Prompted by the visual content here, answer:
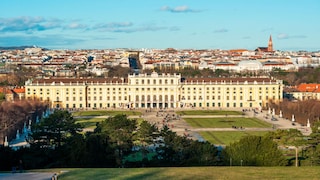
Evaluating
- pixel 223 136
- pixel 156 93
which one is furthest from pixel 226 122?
pixel 156 93

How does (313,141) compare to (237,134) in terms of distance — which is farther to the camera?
(237,134)

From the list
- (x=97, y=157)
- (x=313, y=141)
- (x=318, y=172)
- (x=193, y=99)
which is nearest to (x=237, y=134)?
(x=313, y=141)

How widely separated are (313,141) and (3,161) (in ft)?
45.6

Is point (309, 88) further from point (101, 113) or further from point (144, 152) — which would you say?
point (144, 152)

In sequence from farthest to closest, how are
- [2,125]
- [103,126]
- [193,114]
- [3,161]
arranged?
[193,114] < [2,125] < [103,126] < [3,161]

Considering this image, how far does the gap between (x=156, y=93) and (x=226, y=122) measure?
21183mm

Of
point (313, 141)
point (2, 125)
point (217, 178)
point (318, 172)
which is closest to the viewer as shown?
point (217, 178)

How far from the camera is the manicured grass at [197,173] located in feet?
64.6

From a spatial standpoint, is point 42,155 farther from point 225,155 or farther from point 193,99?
point 193,99

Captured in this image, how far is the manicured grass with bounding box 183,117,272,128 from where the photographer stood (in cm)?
4916

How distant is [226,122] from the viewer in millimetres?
51688

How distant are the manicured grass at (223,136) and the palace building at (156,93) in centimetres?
2677

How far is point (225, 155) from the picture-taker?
2581 centimetres

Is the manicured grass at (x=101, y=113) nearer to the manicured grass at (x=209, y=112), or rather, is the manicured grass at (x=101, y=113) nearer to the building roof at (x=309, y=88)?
the manicured grass at (x=209, y=112)
